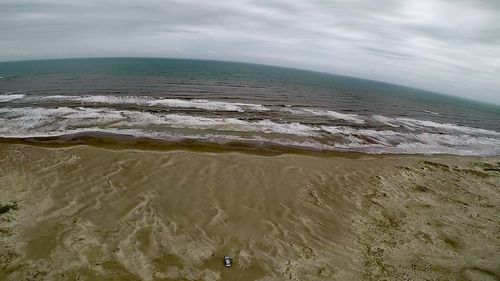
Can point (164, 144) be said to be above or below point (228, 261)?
above

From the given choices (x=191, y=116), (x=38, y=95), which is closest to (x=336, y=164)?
(x=191, y=116)

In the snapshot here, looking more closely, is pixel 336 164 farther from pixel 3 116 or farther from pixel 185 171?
pixel 3 116

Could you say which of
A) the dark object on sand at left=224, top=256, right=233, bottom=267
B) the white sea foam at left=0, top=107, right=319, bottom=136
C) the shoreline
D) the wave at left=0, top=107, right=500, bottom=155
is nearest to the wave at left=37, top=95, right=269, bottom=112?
the wave at left=0, top=107, right=500, bottom=155

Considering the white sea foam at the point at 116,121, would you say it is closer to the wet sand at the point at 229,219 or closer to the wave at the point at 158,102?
the wave at the point at 158,102

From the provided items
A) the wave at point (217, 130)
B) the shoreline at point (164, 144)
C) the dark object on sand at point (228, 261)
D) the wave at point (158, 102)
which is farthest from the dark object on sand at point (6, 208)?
the wave at point (158, 102)

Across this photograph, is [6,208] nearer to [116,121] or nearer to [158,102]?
[116,121]

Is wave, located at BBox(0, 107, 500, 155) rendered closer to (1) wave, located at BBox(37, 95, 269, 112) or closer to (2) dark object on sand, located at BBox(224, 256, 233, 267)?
(1) wave, located at BBox(37, 95, 269, 112)

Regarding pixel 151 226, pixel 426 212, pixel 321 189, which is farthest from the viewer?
pixel 321 189

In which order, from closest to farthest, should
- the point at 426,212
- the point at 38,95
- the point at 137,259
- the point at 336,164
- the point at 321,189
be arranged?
Result: the point at 137,259, the point at 426,212, the point at 321,189, the point at 336,164, the point at 38,95

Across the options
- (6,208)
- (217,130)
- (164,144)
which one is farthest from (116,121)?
(6,208)
